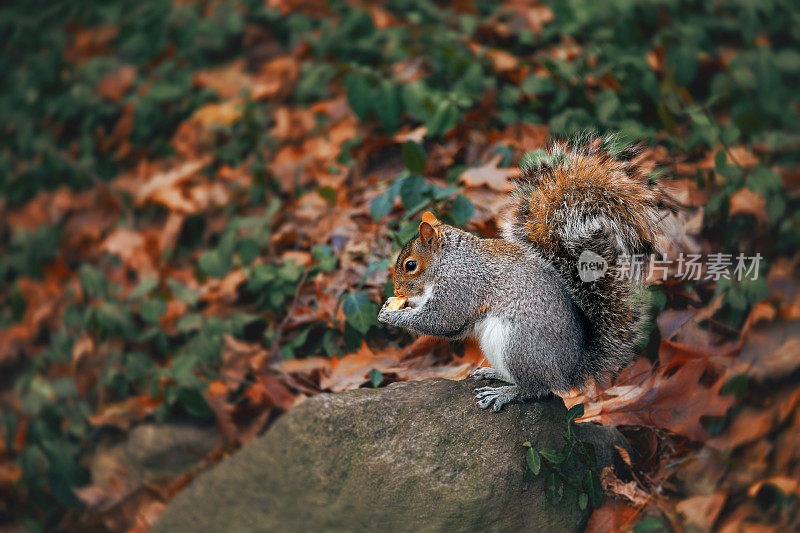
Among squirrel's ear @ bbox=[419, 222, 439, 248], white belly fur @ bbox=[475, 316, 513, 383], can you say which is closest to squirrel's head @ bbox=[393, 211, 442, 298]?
squirrel's ear @ bbox=[419, 222, 439, 248]

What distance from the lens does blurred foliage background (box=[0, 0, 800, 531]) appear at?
2.16 m

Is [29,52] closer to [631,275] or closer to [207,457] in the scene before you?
[207,457]

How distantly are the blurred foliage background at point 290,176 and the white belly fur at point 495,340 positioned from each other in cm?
34

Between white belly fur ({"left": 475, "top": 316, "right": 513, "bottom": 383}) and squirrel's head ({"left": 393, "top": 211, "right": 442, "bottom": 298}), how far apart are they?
0.18 metres

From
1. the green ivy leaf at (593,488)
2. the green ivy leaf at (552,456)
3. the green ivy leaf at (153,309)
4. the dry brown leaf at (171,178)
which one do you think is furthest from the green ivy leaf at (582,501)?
the dry brown leaf at (171,178)

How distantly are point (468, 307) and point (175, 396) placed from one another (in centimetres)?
143

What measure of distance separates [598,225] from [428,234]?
413 mm

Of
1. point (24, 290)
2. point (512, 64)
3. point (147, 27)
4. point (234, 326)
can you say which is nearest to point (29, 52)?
point (147, 27)

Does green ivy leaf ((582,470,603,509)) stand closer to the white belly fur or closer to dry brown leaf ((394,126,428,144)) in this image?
the white belly fur

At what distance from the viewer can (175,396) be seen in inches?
95.8

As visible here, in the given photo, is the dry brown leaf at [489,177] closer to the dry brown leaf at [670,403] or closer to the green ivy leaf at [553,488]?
the dry brown leaf at [670,403]

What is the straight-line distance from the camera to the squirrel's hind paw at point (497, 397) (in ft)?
5.11

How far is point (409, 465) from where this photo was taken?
1.56 meters

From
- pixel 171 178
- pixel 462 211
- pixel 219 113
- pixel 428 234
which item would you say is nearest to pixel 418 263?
pixel 428 234
